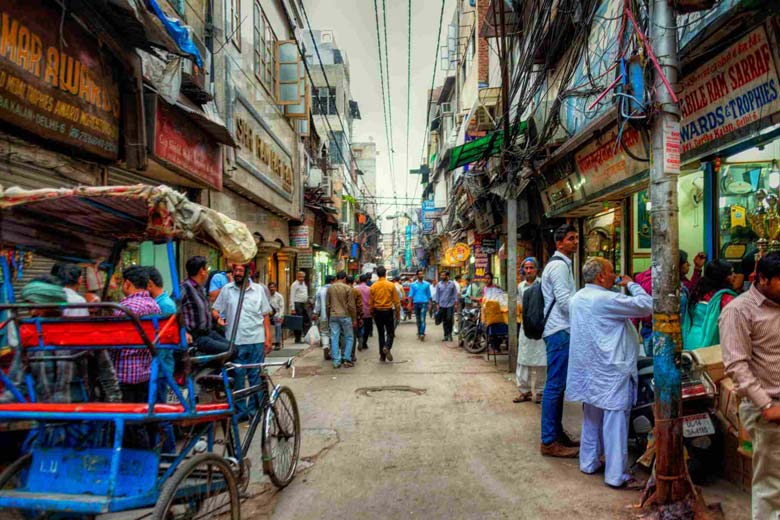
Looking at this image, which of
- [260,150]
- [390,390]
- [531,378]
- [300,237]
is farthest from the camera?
[300,237]

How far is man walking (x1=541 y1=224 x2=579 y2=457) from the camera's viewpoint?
5.27 meters

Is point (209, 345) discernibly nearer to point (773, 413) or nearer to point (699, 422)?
point (699, 422)

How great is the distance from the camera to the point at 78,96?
5.92m

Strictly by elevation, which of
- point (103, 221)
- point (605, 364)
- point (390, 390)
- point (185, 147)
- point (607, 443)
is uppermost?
point (185, 147)

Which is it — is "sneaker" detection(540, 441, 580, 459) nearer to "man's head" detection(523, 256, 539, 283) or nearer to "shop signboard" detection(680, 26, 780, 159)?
"man's head" detection(523, 256, 539, 283)

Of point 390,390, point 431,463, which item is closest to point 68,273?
point 431,463

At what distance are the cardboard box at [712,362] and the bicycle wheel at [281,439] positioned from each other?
3552mm

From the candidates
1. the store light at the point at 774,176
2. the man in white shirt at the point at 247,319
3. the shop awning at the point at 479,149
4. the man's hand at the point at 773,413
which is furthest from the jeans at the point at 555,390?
the shop awning at the point at 479,149

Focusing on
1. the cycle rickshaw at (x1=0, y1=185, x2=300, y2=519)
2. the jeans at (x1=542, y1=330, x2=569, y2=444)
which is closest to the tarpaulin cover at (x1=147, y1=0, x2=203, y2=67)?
the cycle rickshaw at (x1=0, y1=185, x2=300, y2=519)

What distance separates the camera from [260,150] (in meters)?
13.8

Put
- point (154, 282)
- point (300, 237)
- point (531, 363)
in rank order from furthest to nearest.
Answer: point (300, 237), point (531, 363), point (154, 282)

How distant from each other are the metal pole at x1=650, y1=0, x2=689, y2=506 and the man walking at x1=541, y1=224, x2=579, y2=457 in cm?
137

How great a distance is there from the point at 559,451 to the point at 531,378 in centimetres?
254

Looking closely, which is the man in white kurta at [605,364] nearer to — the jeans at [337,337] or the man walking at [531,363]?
the man walking at [531,363]
